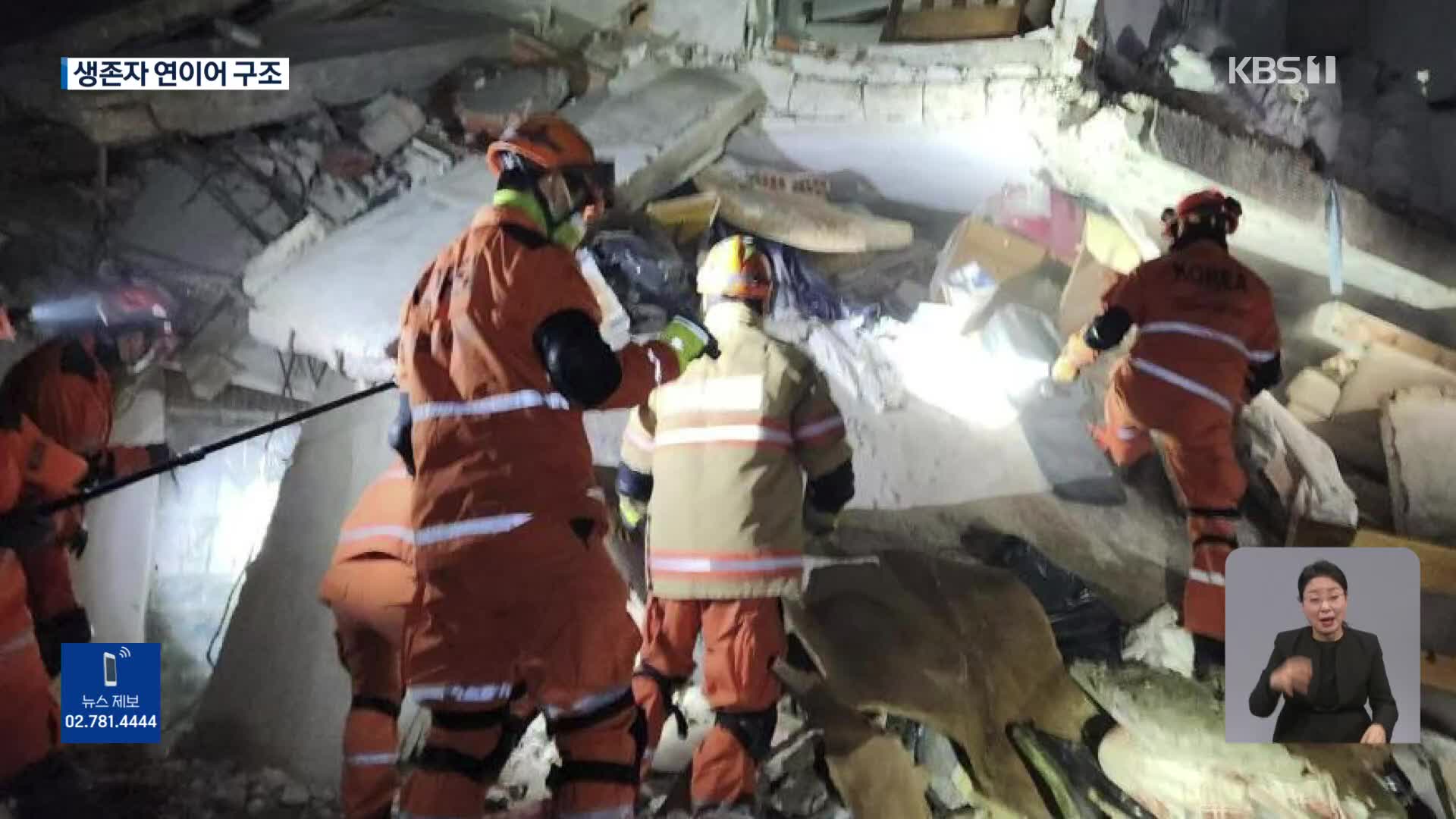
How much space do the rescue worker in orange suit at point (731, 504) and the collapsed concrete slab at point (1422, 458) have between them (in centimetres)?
153

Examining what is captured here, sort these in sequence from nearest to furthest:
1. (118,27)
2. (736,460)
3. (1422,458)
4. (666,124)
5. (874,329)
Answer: (736,460) < (1422,458) < (118,27) < (874,329) < (666,124)

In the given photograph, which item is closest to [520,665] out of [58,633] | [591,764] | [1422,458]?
[591,764]

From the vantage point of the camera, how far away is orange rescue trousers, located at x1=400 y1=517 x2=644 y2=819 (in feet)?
5.48

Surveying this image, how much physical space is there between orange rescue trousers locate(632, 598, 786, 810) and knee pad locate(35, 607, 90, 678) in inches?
51.4

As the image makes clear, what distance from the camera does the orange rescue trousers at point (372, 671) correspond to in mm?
1958

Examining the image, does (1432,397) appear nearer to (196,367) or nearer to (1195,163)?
(1195,163)

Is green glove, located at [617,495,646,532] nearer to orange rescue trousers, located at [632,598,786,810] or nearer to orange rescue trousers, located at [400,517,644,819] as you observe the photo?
orange rescue trousers, located at [632,598,786,810]

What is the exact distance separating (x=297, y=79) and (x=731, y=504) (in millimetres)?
2047

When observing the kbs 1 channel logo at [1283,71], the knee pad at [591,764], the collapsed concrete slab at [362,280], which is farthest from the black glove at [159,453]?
the kbs 1 channel logo at [1283,71]

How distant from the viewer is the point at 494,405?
1.74m

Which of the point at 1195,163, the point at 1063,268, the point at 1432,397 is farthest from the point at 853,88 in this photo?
the point at 1432,397

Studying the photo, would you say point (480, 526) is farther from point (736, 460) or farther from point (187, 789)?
point (187, 789)

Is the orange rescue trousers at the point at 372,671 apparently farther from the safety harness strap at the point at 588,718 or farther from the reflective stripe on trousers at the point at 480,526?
the safety harness strap at the point at 588,718

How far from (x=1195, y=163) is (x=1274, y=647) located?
5.45 feet
